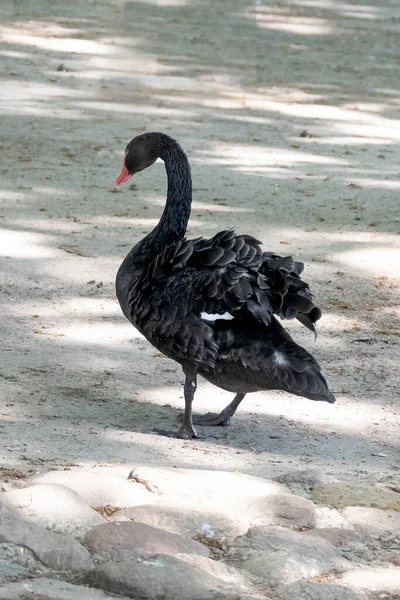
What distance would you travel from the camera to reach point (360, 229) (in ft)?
25.9

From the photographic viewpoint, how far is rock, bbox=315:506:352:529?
355 cm

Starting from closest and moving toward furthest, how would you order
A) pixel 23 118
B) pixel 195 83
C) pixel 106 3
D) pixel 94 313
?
pixel 94 313 < pixel 23 118 < pixel 195 83 < pixel 106 3

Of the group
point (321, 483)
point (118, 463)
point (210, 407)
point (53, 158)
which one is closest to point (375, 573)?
point (321, 483)

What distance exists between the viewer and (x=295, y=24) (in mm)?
16953

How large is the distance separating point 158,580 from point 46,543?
37cm

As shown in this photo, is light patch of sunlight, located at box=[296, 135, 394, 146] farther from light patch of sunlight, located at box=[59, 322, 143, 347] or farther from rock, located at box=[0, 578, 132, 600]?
rock, located at box=[0, 578, 132, 600]

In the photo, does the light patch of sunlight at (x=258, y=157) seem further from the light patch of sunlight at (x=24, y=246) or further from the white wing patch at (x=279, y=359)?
the white wing patch at (x=279, y=359)

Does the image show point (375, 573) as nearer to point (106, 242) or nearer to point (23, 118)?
point (106, 242)

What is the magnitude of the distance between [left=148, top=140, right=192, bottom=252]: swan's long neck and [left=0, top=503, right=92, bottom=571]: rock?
2.03 meters

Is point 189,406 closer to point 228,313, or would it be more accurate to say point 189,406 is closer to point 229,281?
point 228,313

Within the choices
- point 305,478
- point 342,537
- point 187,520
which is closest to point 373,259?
point 305,478

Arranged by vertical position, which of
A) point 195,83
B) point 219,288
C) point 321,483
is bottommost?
point 195,83

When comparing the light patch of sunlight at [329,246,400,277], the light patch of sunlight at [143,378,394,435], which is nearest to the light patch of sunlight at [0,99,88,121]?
the light patch of sunlight at [329,246,400,277]

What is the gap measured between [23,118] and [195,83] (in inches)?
112
